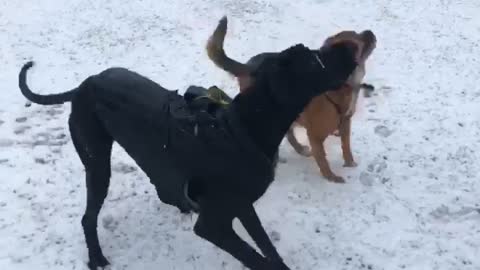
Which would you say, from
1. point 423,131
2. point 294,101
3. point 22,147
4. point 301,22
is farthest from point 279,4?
point 294,101

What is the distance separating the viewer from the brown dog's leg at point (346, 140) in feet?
17.7

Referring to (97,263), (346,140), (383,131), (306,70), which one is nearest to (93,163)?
(97,263)

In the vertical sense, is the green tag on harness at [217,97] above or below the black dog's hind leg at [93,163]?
above

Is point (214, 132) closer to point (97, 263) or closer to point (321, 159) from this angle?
point (97, 263)

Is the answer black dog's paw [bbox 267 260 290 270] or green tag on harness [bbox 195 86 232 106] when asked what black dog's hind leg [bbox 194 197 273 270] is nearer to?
black dog's paw [bbox 267 260 290 270]

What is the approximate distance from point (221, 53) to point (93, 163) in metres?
1.15

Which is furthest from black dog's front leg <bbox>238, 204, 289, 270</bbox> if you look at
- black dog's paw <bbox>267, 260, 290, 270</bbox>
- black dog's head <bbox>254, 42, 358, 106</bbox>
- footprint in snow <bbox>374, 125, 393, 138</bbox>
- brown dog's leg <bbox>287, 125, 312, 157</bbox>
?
footprint in snow <bbox>374, 125, 393, 138</bbox>

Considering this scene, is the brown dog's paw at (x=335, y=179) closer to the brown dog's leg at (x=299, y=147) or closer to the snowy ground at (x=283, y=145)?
the snowy ground at (x=283, y=145)

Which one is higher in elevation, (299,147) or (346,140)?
(346,140)

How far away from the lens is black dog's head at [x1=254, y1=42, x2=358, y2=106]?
10.8 ft

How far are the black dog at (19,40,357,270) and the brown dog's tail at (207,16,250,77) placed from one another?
0.55 metres

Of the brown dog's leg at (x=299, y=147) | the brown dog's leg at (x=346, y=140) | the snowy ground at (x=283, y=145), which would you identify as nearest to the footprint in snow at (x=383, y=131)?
the snowy ground at (x=283, y=145)

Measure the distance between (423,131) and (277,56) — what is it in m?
3.15

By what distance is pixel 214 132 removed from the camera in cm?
362
